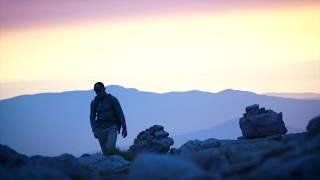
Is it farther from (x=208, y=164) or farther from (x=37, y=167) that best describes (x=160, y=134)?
(x=208, y=164)

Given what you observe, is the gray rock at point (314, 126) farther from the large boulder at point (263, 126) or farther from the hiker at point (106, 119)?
the large boulder at point (263, 126)

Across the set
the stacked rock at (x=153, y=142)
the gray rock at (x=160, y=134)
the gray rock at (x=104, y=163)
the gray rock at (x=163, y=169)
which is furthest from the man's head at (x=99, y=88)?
the gray rock at (x=163, y=169)

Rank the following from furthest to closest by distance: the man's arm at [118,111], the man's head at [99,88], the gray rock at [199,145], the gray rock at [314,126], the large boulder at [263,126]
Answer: the large boulder at [263,126]
the gray rock at [199,145]
the man's arm at [118,111]
the man's head at [99,88]
the gray rock at [314,126]

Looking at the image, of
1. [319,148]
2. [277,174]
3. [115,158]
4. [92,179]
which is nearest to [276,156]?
[319,148]

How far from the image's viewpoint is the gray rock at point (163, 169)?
1096 centimetres

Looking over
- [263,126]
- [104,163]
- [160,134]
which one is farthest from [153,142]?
[104,163]

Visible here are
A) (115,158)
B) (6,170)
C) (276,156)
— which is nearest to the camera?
(276,156)

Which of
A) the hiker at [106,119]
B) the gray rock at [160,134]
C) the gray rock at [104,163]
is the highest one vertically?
the hiker at [106,119]

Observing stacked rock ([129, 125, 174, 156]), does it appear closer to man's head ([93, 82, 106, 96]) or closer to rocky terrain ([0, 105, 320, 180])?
man's head ([93, 82, 106, 96])

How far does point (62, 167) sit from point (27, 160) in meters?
0.88

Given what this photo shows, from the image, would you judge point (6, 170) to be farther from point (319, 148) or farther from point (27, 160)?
point (319, 148)

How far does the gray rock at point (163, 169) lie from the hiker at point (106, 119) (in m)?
12.6

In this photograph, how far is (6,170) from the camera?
47.0ft

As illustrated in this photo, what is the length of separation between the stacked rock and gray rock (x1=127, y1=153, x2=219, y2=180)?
18.4m
